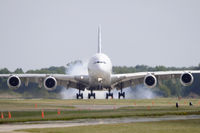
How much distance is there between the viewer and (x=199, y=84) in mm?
88250

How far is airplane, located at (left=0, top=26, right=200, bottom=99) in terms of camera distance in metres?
65.8

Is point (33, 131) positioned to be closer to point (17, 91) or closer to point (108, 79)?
point (108, 79)

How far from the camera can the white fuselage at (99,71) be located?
65.2 meters

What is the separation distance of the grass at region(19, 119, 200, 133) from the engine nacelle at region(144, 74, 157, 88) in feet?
120

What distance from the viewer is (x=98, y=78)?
6550cm

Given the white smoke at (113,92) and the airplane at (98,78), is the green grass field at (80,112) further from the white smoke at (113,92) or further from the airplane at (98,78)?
the white smoke at (113,92)

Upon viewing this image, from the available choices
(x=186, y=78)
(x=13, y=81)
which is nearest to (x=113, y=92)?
(x=186, y=78)

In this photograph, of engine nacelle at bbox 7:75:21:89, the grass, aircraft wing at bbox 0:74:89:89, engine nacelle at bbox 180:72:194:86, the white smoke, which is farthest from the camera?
the white smoke

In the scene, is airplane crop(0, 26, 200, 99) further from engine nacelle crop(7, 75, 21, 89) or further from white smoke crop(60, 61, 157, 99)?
white smoke crop(60, 61, 157, 99)

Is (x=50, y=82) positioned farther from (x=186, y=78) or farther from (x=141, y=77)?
(x=186, y=78)

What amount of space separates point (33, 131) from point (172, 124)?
7715 mm

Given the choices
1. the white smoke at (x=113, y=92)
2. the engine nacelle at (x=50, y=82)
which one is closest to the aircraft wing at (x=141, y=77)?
the white smoke at (x=113, y=92)

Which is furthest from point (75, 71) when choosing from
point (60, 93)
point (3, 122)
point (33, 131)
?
point (33, 131)

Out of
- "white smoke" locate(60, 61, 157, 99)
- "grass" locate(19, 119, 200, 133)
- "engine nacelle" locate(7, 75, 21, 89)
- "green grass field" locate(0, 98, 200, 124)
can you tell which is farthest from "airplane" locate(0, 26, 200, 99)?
"grass" locate(19, 119, 200, 133)
